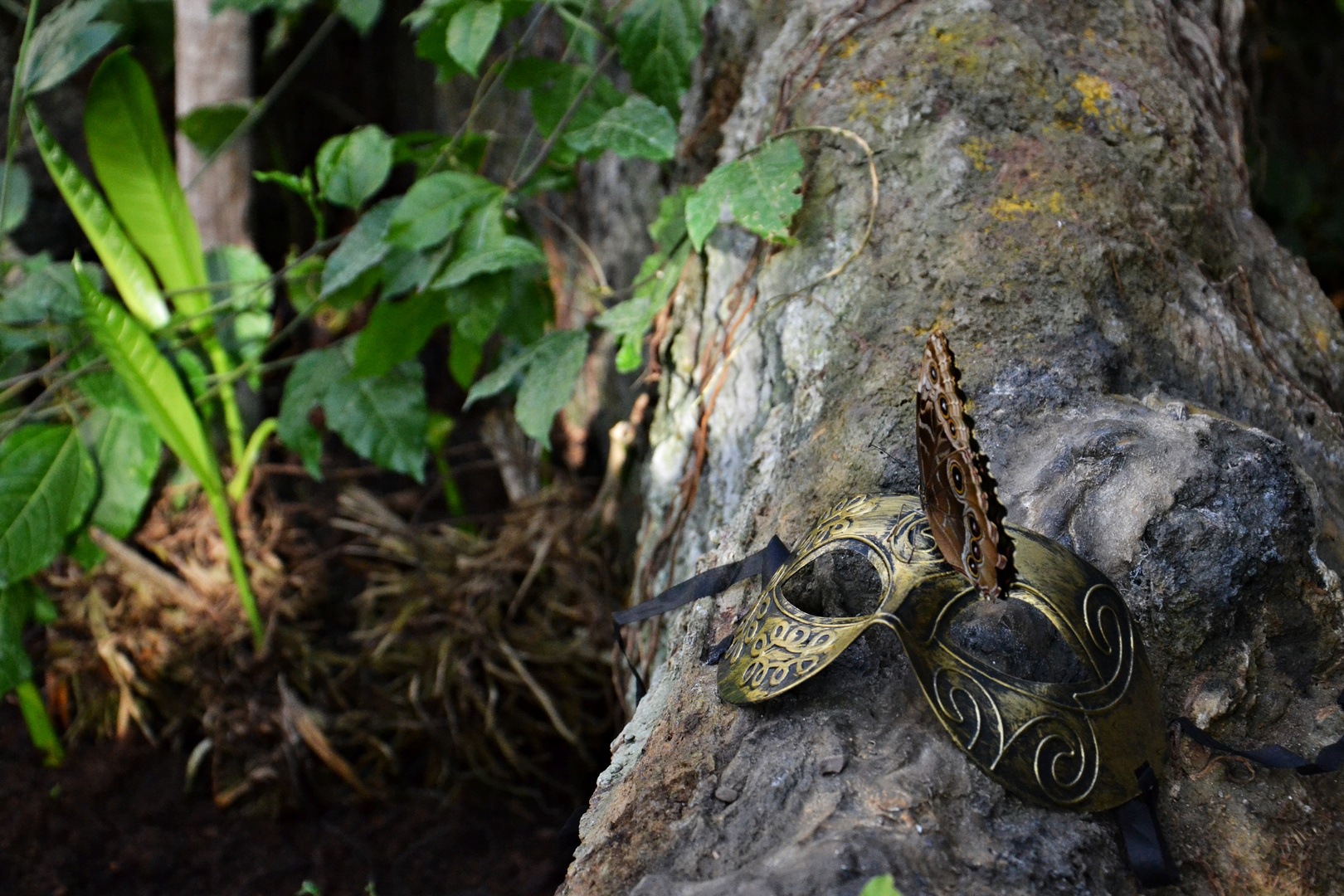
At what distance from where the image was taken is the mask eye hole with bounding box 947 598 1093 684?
46.7 inches

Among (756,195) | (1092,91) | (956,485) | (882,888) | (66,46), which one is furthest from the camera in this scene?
(66,46)

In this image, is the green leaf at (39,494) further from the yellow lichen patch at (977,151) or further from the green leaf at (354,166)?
the yellow lichen patch at (977,151)

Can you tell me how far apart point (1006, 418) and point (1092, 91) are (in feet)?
2.42

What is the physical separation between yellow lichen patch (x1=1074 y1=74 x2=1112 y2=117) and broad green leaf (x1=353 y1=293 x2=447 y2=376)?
1359 millimetres

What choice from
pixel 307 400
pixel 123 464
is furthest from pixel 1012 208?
pixel 123 464

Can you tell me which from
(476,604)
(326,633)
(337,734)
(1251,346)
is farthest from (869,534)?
(326,633)

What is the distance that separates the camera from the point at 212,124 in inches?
104

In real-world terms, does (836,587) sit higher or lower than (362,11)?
lower

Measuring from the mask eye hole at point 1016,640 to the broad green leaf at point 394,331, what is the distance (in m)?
1.41

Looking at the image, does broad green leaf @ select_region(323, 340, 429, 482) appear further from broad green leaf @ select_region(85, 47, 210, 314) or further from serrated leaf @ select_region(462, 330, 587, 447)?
broad green leaf @ select_region(85, 47, 210, 314)

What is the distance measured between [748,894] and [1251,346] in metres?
1.29

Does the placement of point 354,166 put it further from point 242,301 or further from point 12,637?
point 12,637

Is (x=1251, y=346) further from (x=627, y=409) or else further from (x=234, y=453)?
(x=234, y=453)

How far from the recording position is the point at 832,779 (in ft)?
3.47
